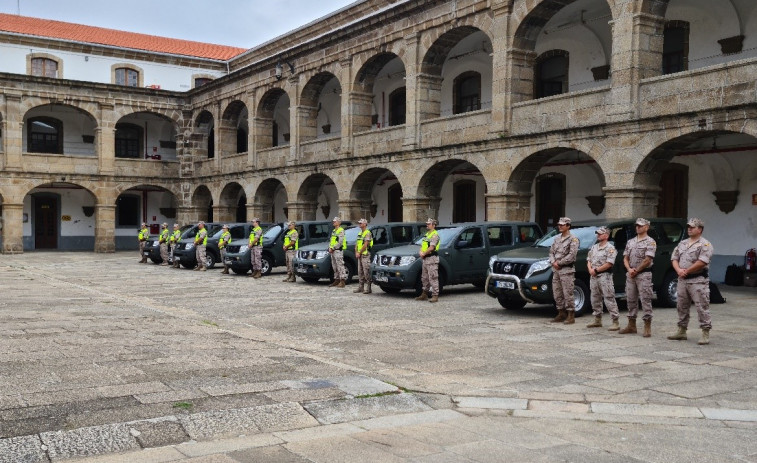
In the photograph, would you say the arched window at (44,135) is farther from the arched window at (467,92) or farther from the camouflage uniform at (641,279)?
the camouflage uniform at (641,279)

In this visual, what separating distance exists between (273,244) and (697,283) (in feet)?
46.5

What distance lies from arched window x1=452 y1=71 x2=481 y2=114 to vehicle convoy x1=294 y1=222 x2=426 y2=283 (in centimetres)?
902

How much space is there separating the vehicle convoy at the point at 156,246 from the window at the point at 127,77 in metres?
14.1

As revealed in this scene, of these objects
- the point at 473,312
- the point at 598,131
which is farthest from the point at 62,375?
the point at 598,131

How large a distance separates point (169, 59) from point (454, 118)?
75.8ft

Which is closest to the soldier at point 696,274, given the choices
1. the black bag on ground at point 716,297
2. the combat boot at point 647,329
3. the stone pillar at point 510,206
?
the combat boot at point 647,329

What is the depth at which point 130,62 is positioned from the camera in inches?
1537

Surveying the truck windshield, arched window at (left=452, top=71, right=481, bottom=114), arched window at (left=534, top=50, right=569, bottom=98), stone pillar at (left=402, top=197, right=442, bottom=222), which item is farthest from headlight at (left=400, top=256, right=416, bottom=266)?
arched window at (left=452, top=71, right=481, bottom=114)

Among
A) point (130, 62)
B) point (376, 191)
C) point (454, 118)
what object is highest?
point (130, 62)

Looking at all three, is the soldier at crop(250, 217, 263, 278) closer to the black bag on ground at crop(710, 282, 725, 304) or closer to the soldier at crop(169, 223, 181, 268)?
the soldier at crop(169, 223, 181, 268)

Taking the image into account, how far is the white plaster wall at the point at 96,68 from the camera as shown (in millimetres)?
36188

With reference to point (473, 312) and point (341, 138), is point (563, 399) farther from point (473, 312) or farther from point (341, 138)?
point (341, 138)

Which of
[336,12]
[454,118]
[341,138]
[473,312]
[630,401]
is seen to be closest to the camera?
[630,401]

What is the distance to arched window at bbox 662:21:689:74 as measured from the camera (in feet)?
64.5
